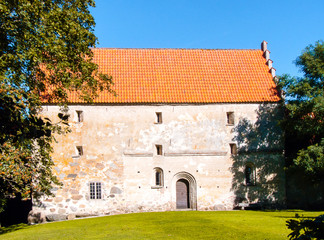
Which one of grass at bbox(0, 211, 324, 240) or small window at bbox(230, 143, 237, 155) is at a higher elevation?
small window at bbox(230, 143, 237, 155)

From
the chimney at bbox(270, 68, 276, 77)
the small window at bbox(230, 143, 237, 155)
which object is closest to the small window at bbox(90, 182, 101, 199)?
the small window at bbox(230, 143, 237, 155)

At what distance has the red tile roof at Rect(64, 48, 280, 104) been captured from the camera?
2491 cm

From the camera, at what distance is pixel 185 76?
26344mm

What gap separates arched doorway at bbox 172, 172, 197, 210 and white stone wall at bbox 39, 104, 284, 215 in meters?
0.18

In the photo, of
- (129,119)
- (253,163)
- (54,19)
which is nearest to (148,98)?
(129,119)

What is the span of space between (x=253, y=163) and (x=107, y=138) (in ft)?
34.0

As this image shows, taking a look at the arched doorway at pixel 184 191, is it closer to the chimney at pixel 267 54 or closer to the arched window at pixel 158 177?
the arched window at pixel 158 177

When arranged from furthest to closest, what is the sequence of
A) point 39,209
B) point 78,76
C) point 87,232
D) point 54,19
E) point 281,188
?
point 281,188, point 39,209, point 87,232, point 78,76, point 54,19

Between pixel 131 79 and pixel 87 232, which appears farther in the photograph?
pixel 131 79

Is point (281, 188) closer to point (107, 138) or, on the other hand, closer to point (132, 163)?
point (132, 163)

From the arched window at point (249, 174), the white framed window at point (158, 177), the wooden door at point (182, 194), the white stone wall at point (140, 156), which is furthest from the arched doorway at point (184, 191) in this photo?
the arched window at point (249, 174)

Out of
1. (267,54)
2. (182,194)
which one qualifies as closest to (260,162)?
(182,194)

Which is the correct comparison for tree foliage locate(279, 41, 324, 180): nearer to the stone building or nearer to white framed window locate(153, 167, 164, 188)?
the stone building

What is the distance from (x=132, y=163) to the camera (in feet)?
78.9
